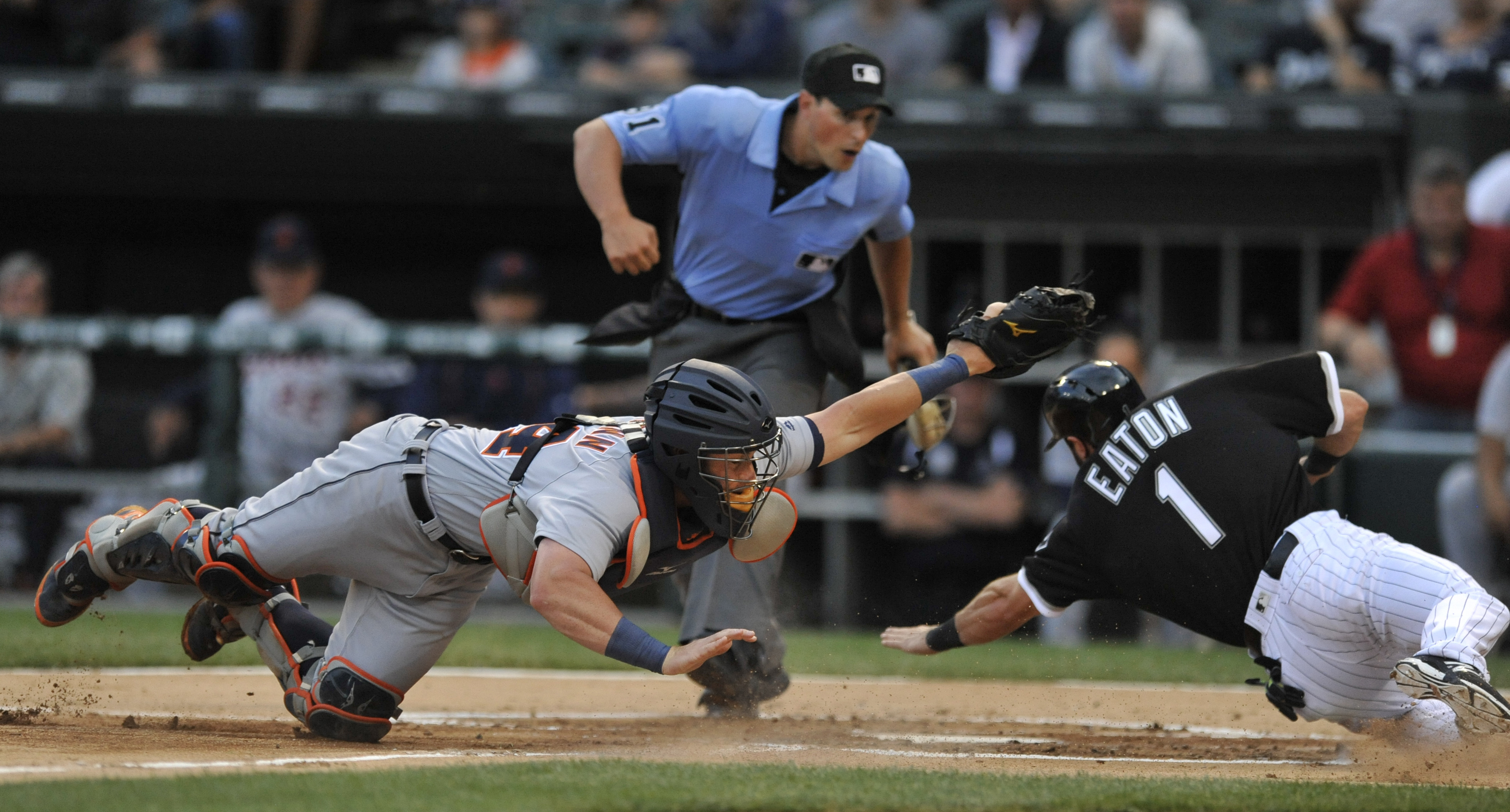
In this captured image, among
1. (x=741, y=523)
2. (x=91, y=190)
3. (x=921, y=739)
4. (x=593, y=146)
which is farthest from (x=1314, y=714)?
(x=91, y=190)

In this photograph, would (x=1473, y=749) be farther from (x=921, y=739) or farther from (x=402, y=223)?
(x=402, y=223)

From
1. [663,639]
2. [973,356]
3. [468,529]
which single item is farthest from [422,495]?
[663,639]

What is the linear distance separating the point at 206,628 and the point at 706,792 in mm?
1932

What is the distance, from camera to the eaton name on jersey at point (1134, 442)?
4.07 meters

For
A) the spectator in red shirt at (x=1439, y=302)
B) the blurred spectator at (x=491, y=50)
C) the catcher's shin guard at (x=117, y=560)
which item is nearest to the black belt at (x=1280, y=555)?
the catcher's shin guard at (x=117, y=560)

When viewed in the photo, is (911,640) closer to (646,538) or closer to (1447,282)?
(646,538)

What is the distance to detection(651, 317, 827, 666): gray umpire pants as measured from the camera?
468cm

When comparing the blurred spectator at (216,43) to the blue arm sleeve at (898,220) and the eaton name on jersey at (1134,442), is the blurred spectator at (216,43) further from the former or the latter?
the eaton name on jersey at (1134,442)

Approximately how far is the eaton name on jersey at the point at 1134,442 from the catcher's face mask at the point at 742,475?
3.06 ft

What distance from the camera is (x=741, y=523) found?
374 centimetres

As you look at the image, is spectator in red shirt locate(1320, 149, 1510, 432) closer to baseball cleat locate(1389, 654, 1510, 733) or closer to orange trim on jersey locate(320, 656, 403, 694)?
baseball cleat locate(1389, 654, 1510, 733)

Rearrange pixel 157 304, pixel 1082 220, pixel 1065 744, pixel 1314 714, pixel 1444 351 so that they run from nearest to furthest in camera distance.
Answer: pixel 1314 714 < pixel 1065 744 < pixel 1444 351 < pixel 1082 220 < pixel 157 304

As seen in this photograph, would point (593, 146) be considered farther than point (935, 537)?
No

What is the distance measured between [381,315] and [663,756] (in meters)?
6.96
